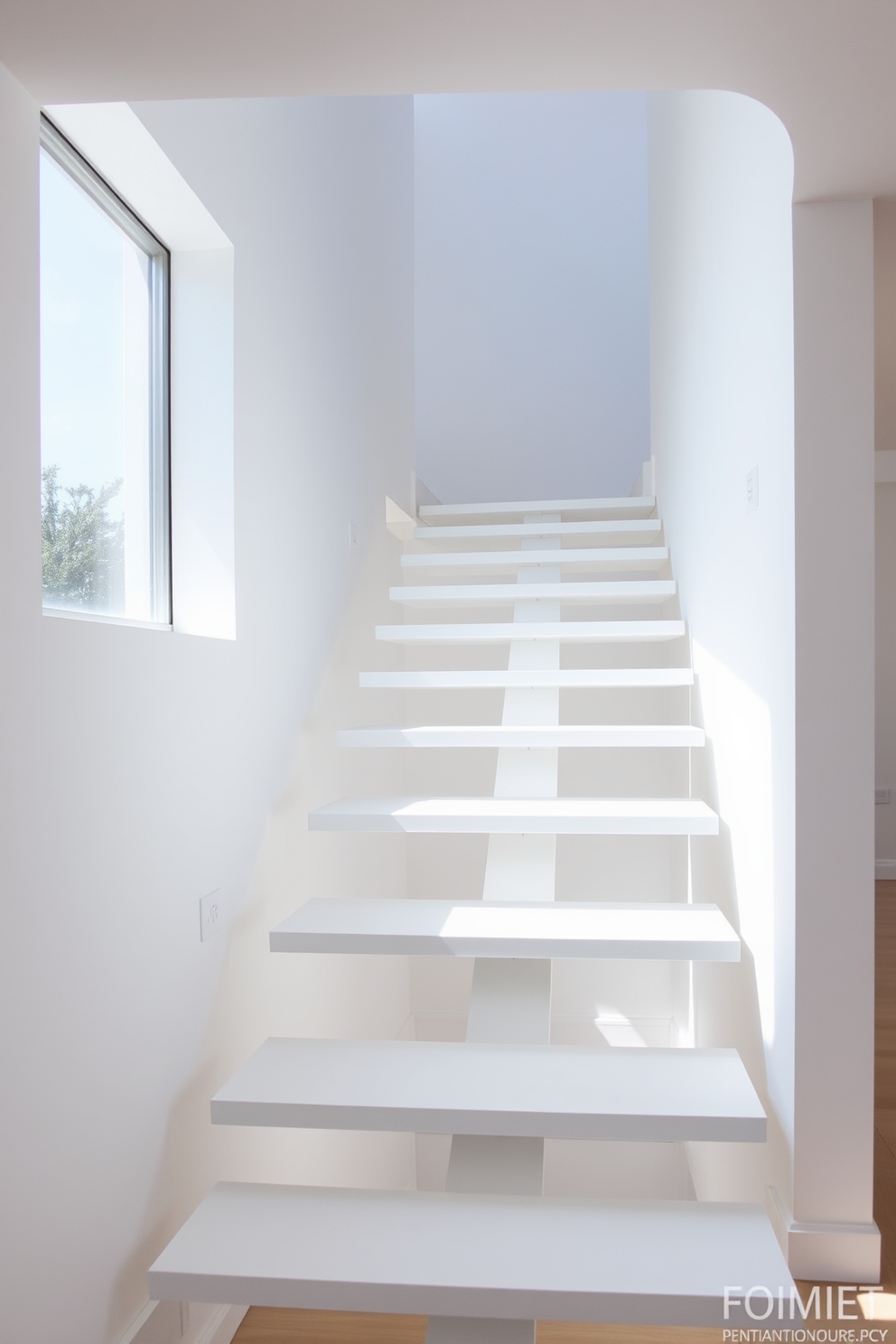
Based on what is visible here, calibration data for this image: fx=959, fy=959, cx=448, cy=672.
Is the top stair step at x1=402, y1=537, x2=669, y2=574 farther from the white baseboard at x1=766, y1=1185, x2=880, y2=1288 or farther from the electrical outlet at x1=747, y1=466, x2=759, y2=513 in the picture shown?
the white baseboard at x1=766, y1=1185, x2=880, y2=1288

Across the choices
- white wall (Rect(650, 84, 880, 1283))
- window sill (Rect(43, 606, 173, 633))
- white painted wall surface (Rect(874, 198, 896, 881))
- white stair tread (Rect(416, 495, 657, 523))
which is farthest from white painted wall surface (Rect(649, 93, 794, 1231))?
white painted wall surface (Rect(874, 198, 896, 881))

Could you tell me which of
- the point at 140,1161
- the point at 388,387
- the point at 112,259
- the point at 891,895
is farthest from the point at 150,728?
the point at 891,895

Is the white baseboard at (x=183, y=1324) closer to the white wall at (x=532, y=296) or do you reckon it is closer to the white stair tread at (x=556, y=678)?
the white stair tread at (x=556, y=678)

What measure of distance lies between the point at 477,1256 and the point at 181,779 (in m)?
1.14

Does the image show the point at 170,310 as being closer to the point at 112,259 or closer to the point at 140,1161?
the point at 112,259

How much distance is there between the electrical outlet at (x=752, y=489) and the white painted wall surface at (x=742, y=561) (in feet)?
0.10

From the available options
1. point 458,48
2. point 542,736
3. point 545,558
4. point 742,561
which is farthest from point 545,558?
point 458,48

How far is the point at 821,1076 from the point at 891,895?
11.6 ft

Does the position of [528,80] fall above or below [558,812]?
above

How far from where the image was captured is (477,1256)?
156 centimetres

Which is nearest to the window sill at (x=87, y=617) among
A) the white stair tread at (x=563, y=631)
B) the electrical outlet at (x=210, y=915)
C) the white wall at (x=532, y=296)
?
the electrical outlet at (x=210, y=915)

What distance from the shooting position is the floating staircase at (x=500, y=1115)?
4.94 ft

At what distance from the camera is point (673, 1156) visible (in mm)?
4641

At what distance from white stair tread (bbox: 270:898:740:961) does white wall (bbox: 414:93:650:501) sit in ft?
15.8
